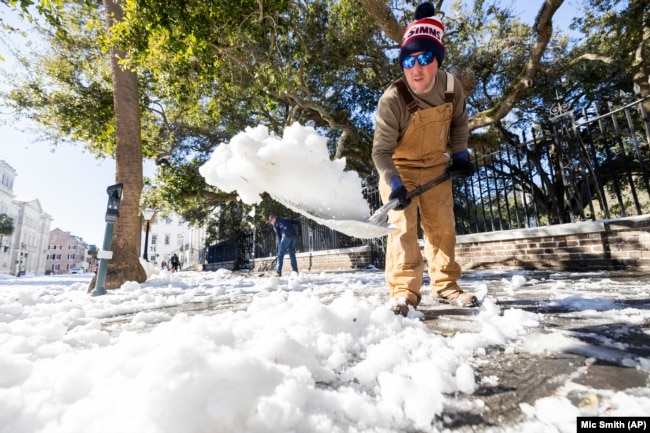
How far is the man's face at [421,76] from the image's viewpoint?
8.07 feet

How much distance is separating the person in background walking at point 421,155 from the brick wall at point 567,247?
3302mm

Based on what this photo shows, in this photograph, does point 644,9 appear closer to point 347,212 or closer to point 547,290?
point 547,290

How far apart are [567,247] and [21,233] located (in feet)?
259

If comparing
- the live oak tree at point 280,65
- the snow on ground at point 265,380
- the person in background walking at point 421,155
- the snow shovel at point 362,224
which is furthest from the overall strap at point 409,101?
the live oak tree at point 280,65

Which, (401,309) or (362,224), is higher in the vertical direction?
(362,224)

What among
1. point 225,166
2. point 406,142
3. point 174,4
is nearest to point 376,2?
point 174,4

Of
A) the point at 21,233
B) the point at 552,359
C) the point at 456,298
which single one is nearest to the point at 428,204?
the point at 456,298

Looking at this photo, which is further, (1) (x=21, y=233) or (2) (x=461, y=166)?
(1) (x=21, y=233)

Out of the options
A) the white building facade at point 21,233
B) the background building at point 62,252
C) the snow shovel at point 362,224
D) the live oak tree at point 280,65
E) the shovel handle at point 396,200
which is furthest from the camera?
the background building at point 62,252

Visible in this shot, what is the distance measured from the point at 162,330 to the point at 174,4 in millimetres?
4882

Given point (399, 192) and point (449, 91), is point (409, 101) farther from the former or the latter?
point (399, 192)

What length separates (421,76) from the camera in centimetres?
249

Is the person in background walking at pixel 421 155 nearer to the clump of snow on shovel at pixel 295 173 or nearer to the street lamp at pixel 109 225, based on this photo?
the clump of snow on shovel at pixel 295 173

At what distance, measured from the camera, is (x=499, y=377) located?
3.82ft
